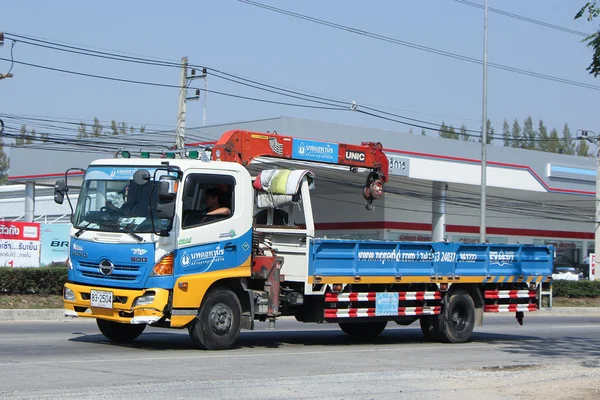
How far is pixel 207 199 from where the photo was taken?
1285 cm

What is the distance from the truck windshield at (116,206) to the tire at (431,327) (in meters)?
6.21

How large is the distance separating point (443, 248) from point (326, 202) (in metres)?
32.2

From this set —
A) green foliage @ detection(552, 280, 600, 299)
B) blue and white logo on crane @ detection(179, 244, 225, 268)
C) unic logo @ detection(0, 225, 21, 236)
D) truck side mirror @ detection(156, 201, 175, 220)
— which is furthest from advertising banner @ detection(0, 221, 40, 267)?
green foliage @ detection(552, 280, 600, 299)

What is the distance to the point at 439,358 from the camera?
44.7 ft

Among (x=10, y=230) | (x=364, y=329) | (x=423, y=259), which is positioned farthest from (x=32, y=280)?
(x=423, y=259)

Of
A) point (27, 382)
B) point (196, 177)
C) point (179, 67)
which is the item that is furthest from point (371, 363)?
point (179, 67)

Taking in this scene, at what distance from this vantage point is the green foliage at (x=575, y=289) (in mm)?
33625

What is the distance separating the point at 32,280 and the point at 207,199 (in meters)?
10.5

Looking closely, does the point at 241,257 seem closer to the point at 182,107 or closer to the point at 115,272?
the point at 115,272

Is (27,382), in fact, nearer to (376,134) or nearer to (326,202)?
(376,134)

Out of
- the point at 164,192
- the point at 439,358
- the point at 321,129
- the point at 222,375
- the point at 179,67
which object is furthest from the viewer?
the point at 321,129

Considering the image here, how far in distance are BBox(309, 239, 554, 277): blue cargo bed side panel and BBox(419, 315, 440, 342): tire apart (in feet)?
2.96

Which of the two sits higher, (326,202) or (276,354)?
(326,202)

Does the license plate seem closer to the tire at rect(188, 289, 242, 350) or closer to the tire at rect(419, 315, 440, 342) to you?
the tire at rect(188, 289, 242, 350)
